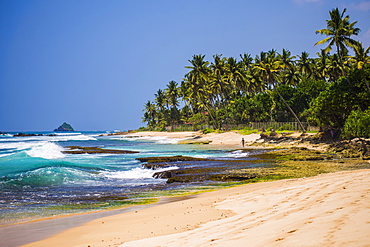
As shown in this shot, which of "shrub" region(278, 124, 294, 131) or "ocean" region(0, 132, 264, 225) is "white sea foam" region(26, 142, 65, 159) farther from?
"shrub" region(278, 124, 294, 131)

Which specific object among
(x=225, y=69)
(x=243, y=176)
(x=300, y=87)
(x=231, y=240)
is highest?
(x=225, y=69)

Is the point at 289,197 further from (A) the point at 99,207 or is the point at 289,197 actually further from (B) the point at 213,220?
(A) the point at 99,207

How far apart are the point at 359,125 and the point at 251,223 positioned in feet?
90.6

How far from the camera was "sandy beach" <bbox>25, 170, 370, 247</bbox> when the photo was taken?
4375mm

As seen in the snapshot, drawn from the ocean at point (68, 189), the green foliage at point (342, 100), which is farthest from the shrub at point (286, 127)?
the ocean at point (68, 189)

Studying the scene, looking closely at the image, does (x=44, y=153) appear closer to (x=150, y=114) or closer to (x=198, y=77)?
(x=198, y=77)

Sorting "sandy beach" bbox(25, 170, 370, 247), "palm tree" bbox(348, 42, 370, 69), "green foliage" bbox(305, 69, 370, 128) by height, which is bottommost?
"sandy beach" bbox(25, 170, 370, 247)

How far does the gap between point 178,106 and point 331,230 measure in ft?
337

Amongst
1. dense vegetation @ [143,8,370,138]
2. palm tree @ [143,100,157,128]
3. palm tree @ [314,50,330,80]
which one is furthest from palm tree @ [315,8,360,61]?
palm tree @ [143,100,157,128]

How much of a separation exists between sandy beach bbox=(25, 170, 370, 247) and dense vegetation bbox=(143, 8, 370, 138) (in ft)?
81.9

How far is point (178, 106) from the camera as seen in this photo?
107 meters

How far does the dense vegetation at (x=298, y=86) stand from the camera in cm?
3531

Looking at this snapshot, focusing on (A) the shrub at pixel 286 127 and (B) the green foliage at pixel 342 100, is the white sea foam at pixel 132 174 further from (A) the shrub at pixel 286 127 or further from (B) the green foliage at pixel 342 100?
(A) the shrub at pixel 286 127

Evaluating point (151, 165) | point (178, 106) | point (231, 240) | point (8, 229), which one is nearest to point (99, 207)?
point (8, 229)
